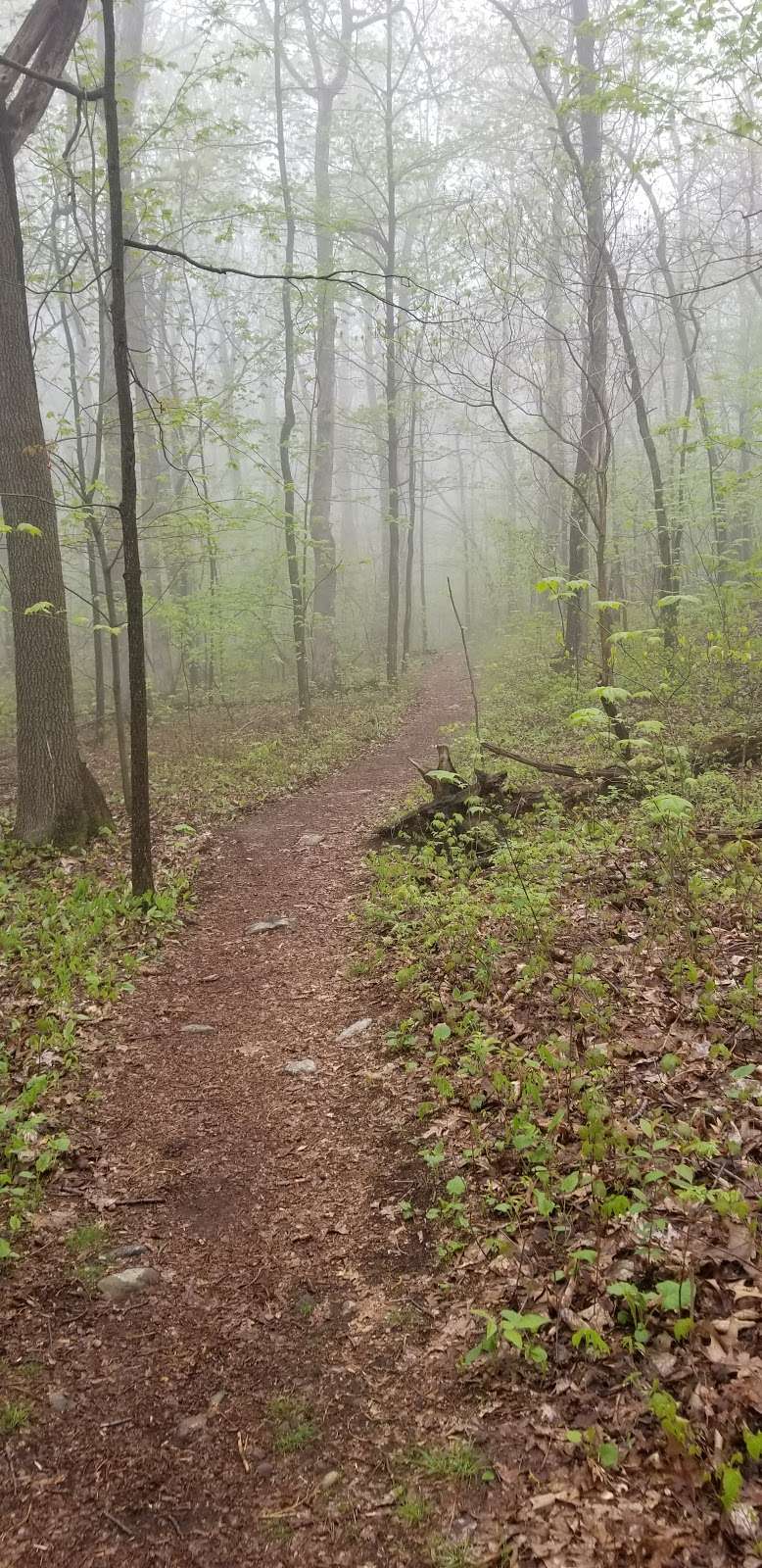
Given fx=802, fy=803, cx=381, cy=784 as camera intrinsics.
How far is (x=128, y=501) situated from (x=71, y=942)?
12.7 feet

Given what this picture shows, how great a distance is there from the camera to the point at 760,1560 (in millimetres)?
2246

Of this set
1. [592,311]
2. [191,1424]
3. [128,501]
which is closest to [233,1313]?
[191,1424]

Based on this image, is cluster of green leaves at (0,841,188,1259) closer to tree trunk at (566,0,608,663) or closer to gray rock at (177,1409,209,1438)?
gray rock at (177,1409,209,1438)

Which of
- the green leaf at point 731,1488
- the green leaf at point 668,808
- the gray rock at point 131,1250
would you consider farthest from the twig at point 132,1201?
the green leaf at point 668,808

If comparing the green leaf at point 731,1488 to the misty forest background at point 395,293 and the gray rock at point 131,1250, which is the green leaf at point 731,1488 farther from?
the misty forest background at point 395,293

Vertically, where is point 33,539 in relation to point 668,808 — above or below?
above

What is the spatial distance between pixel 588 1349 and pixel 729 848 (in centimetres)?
409

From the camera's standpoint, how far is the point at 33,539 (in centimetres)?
898

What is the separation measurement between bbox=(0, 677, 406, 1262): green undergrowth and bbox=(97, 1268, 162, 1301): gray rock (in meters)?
0.52

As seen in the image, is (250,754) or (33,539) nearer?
(33,539)

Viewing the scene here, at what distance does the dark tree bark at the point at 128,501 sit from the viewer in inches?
251

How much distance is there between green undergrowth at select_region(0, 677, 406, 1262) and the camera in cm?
479

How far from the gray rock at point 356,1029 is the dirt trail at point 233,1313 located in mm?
81

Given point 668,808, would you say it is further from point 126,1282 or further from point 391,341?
point 391,341
